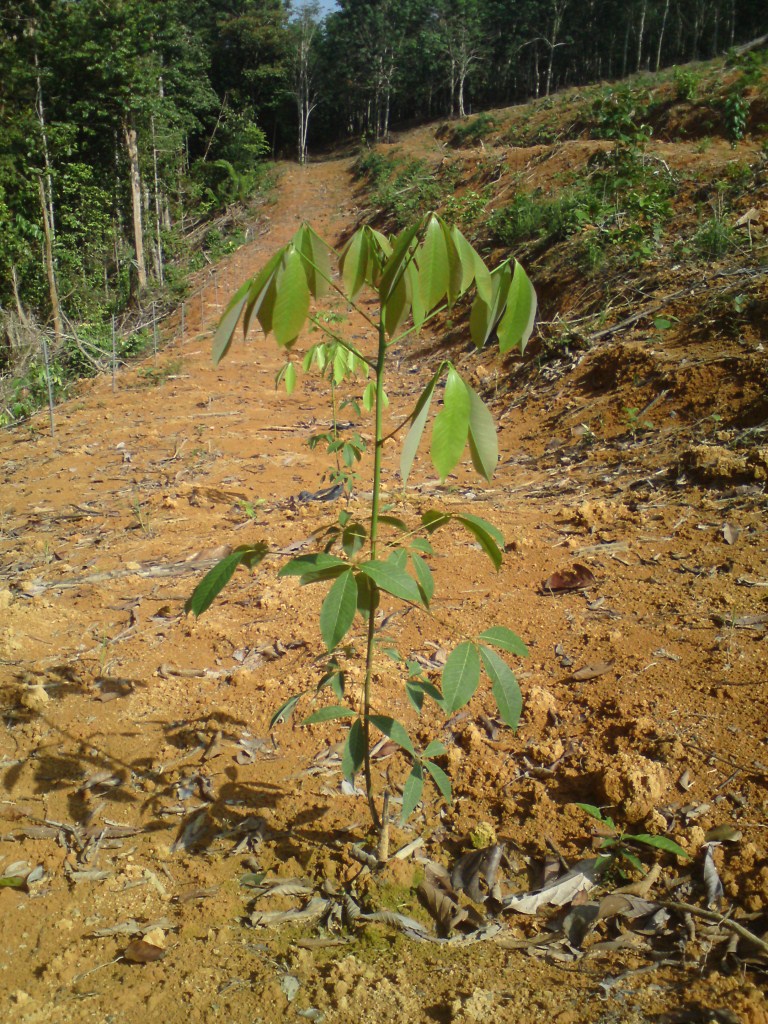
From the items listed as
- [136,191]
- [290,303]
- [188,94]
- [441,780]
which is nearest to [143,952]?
[441,780]

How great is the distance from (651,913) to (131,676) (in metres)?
1.64

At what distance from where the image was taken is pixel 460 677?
1181mm

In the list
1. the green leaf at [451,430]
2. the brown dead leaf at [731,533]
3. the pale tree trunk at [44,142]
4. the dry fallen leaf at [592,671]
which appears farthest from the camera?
the pale tree trunk at [44,142]

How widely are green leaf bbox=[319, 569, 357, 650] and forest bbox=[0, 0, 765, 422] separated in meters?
6.90

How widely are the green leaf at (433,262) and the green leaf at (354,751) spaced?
32.1 inches

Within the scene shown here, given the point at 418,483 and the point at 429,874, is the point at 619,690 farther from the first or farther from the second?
the point at 418,483

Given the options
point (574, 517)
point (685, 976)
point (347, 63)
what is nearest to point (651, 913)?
point (685, 976)

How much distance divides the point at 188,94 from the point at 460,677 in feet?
71.3

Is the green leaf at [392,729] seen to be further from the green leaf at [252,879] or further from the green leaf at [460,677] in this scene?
the green leaf at [252,879]

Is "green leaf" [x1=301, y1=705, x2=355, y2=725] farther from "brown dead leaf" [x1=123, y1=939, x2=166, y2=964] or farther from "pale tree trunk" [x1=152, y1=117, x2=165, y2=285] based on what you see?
"pale tree trunk" [x1=152, y1=117, x2=165, y2=285]

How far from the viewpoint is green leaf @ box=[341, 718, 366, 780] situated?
1357mm

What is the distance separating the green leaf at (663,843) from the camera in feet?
4.83

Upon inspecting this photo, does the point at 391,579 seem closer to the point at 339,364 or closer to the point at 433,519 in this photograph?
the point at 433,519

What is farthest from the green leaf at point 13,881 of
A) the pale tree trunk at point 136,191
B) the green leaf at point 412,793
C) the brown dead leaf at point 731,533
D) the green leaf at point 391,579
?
the pale tree trunk at point 136,191
